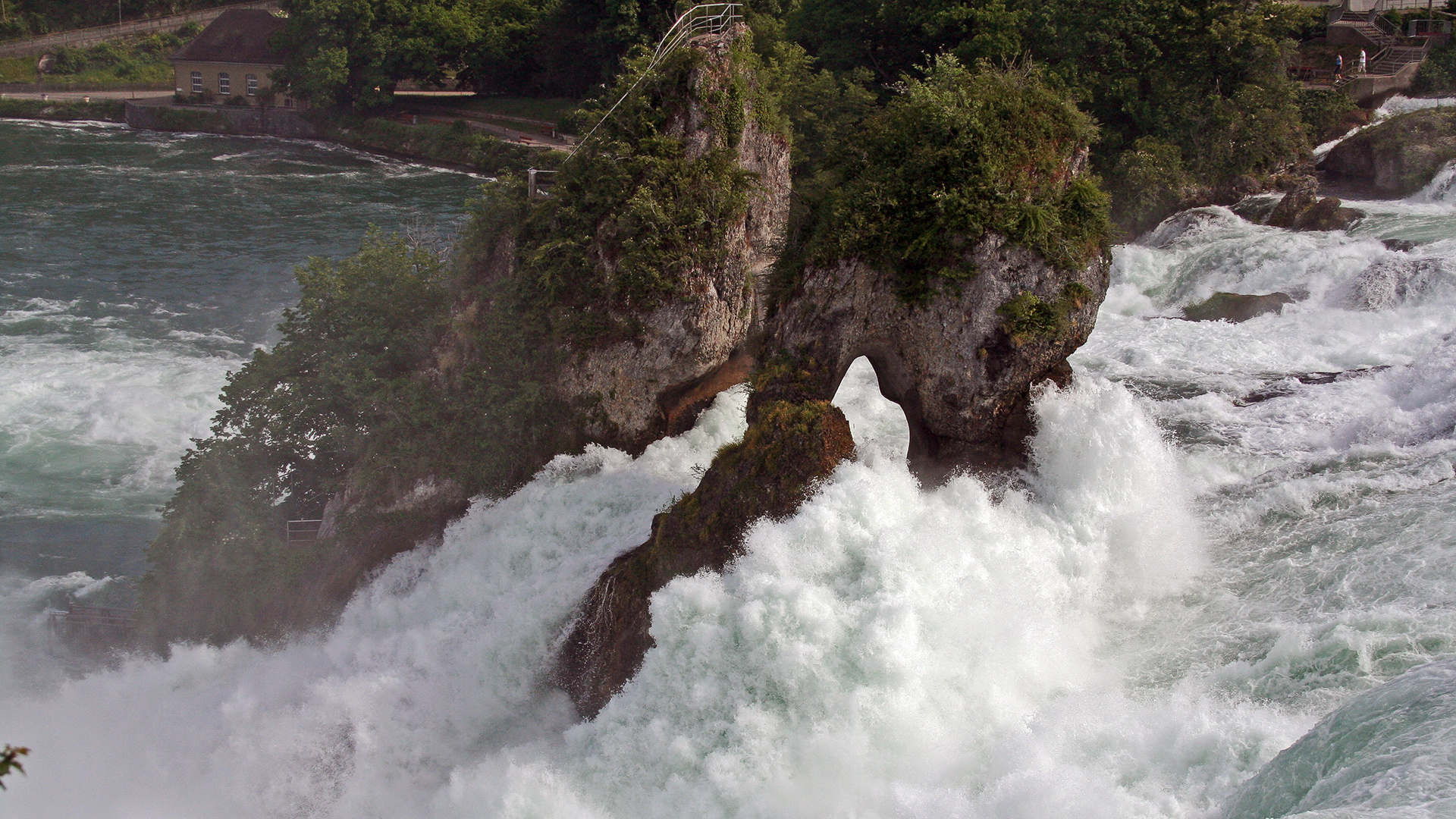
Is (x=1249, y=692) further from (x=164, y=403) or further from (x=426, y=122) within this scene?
(x=426, y=122)

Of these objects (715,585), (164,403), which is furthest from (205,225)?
(715,585)

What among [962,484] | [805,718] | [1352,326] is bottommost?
[805,718]

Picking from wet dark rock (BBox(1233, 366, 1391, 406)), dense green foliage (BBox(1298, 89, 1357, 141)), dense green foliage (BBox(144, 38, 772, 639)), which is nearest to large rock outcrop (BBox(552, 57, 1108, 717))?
dense green foliage (BBox(144, 38, 772, 639))

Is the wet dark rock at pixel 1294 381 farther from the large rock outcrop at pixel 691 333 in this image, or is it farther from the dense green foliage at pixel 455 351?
the dense green foliage at pixel 455 351

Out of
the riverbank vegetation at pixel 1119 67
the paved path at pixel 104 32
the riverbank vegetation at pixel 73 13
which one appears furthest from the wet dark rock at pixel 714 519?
the riverbank vegetation at pixel 73 13

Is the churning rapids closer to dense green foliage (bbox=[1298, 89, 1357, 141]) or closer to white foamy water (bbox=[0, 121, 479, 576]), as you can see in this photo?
white foamy water (bbox=[0, 121, 479, 576])

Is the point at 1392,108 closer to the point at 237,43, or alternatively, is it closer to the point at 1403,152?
the point at 1403,152

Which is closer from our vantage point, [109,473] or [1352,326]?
[1352,326]

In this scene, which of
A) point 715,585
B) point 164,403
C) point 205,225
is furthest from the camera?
point 205,225
